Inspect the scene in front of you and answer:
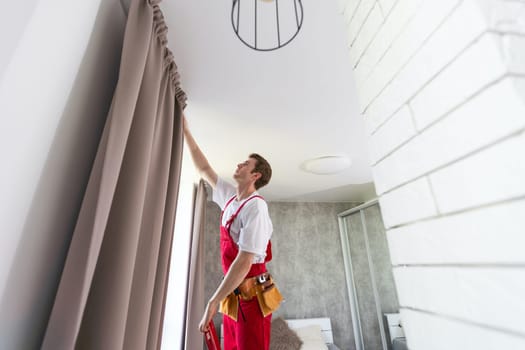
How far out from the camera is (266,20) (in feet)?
3.26

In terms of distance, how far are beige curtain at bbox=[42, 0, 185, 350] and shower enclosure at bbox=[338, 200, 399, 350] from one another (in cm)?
305

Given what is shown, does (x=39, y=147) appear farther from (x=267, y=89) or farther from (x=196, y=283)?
(x=196, y=283)

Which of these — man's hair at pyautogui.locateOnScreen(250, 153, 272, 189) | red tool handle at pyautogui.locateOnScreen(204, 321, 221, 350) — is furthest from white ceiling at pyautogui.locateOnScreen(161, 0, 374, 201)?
red tool handle at pyautogui.locateOnScreen(204, 321, 221, 350)

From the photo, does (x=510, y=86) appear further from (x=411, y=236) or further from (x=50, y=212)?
(x=50, y=212)

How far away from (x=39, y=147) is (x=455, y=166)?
0.73 meters

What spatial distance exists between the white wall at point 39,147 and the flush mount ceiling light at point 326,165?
80.0 inches

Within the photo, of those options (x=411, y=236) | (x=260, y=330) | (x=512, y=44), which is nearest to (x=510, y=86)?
(x=512, y=44)

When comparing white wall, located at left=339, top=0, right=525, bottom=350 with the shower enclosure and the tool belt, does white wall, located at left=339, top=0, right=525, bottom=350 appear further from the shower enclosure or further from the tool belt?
the shower enclosure

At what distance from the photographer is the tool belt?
4.16 ft

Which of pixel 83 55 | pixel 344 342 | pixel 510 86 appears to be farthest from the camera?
pixel 344 342

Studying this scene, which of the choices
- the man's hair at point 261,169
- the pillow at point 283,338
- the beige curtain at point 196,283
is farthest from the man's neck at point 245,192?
the pillow at point 283,338

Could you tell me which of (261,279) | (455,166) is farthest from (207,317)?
(455,166)

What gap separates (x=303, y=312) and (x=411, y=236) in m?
3.65

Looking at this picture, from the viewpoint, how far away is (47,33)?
1.55 feet
